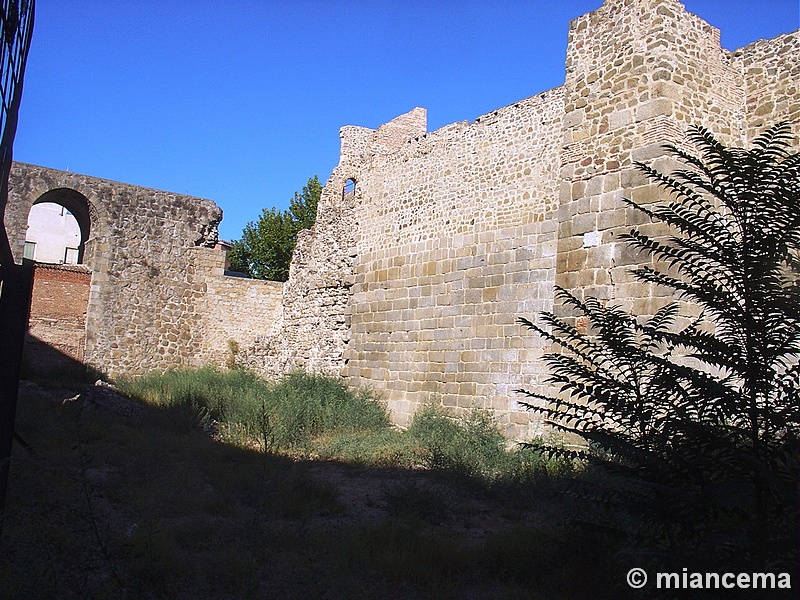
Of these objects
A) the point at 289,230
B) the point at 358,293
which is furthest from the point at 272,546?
the point at 289,230

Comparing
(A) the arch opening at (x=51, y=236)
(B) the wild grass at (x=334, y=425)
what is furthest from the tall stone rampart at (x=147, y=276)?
(A) the arch opening at (x=51, y=236)

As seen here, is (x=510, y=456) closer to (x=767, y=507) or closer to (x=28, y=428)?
(x=767, y=507)

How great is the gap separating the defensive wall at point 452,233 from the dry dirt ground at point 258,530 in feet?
8.86

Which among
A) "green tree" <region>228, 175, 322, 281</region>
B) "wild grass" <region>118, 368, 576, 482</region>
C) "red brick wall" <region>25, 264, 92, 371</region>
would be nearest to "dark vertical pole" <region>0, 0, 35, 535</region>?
"wild grass" <region>118, 368, 576, 482</region>

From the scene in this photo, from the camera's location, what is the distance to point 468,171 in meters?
13.1

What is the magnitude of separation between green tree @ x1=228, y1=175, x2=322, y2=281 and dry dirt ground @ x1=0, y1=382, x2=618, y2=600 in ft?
63.3

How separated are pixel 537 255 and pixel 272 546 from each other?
6.90 metres

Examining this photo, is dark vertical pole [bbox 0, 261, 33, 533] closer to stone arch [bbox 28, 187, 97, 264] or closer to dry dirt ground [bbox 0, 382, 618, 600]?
dry dirt ground [bbox 0, 382, 618, 600]

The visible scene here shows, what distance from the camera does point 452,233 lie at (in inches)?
525

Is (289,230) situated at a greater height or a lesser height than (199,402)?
greater

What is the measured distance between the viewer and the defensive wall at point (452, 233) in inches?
296

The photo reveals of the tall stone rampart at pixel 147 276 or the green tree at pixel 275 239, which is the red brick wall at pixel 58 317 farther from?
the green tree at pixel 275 239

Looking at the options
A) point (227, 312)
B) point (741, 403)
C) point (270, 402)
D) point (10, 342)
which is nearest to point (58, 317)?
point (227, 312)

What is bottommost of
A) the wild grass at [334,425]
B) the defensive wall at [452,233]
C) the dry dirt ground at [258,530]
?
the dry dirt ground at [258,530]
